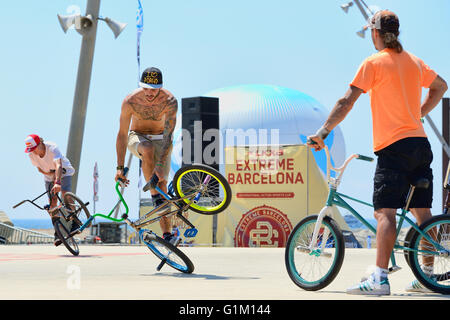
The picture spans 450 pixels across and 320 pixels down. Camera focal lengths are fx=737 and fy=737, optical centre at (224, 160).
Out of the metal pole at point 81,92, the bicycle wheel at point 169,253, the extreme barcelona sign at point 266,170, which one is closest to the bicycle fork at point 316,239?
the bicycle wheel at point 169,253

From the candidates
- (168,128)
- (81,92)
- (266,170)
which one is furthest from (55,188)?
(266,170)

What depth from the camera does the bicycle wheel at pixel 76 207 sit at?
10.4m

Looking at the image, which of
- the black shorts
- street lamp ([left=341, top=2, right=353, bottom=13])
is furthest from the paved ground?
street lamp ([left=341, top=2, right=353, bottom=13])

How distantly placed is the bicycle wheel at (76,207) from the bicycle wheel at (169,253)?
2858 mm

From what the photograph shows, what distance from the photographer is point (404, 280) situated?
6.57 m

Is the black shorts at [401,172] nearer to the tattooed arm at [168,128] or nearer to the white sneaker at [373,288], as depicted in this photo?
the white sneaker at [373,288]

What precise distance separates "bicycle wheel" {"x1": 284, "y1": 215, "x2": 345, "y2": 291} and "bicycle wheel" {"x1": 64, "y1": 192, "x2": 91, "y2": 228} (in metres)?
5.34

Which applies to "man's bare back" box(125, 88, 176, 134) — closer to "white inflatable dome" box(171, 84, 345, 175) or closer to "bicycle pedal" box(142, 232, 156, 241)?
"bicycle pedal" box(142, 232, 156, 241)

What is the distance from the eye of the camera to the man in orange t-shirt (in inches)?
197

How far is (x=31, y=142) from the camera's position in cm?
1070

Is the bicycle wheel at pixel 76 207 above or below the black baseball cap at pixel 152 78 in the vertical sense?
below

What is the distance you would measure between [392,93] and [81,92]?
16.1 metres
